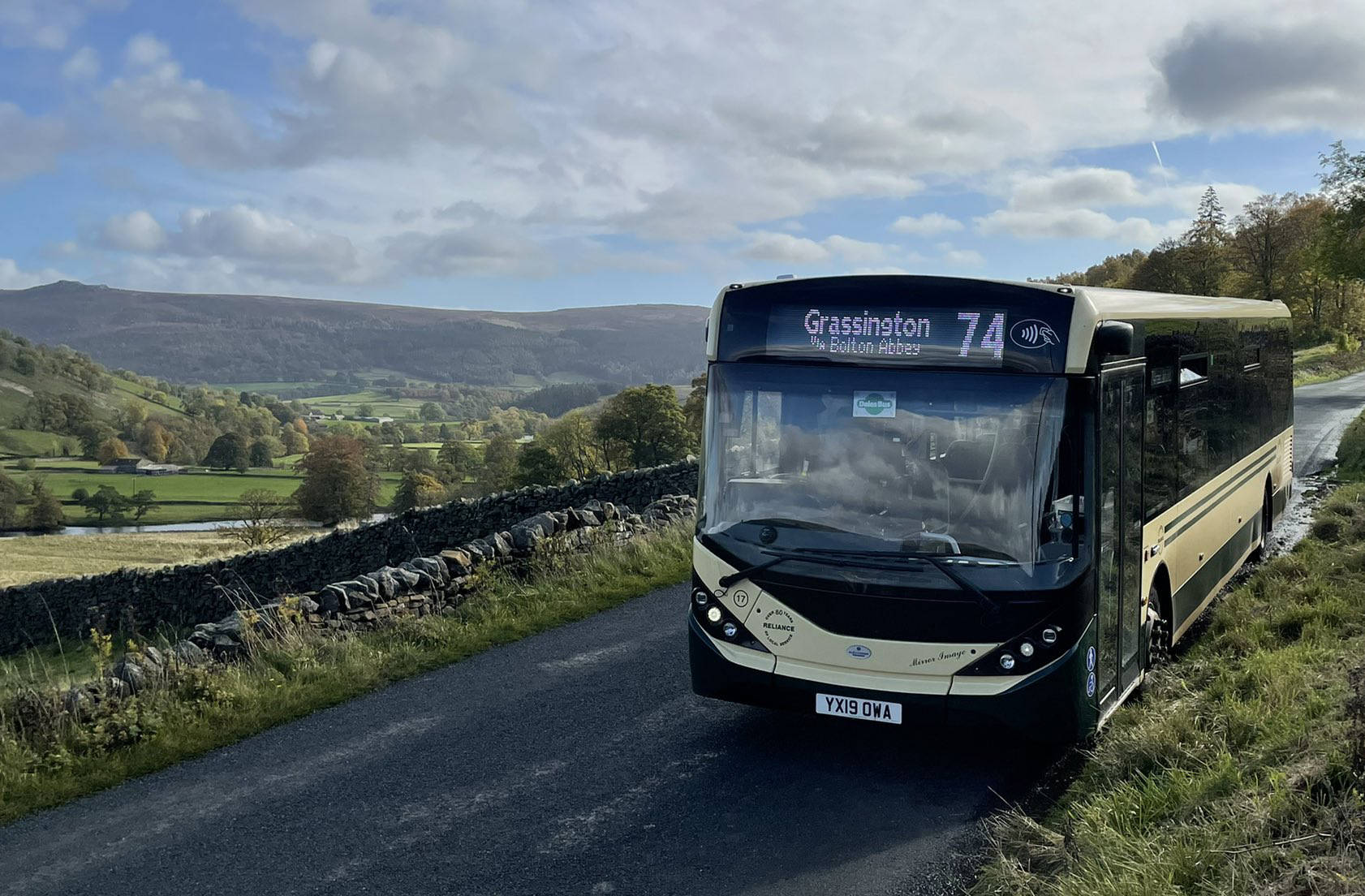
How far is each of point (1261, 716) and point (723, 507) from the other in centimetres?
315

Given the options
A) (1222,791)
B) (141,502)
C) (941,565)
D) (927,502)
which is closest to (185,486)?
(141,502)

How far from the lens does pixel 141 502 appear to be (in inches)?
3605

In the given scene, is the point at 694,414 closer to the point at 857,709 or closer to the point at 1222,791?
the point at 857,709

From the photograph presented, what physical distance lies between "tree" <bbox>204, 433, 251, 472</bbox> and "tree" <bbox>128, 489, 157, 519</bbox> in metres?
16.8

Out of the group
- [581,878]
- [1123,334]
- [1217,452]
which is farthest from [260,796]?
[1217,452]

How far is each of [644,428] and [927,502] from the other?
192ft

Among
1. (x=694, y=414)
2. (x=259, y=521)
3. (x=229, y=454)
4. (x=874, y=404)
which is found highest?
(x=874, y=404)

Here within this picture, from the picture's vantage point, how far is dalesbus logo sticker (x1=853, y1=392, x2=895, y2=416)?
5953 millimetres

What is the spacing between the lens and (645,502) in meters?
20.5

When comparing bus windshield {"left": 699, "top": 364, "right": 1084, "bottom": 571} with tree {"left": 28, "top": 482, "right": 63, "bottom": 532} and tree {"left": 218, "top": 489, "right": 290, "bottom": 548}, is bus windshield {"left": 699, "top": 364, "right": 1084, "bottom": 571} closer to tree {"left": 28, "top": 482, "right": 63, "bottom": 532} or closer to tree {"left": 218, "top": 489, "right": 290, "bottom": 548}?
tree {"left": 218, "top": 489, "right": 290, "bottom": 548}

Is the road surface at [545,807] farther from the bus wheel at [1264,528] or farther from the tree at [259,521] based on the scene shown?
the tree at [259,521]

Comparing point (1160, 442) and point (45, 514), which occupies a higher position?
point (1160, 442)

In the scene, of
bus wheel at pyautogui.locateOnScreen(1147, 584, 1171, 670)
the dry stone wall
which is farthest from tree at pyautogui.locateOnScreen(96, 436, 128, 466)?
bus wheel at pyautogui.locateOnScreen(1147, 584, 1171, 670)

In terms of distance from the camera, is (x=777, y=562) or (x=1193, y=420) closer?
(x=777, y=562)
